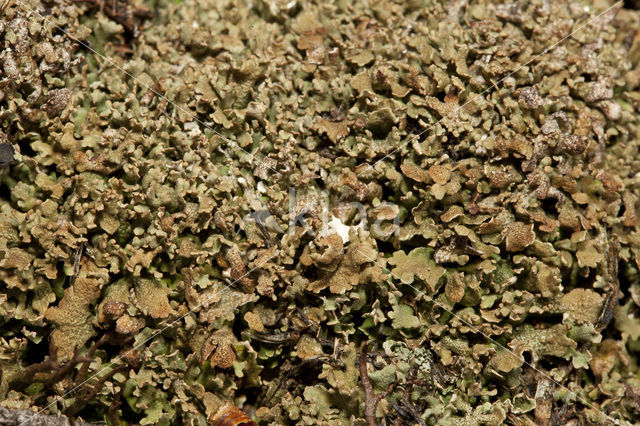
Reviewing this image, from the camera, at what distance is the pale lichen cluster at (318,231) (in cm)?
295

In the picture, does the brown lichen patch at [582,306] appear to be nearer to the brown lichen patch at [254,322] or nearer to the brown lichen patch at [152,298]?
the brown lichen patch at [254,322]

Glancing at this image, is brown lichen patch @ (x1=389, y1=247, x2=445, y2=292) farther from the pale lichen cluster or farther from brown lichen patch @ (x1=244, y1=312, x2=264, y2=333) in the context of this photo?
brown lichen patch @ (x1=244, y1=312, x2=264, y2=333)

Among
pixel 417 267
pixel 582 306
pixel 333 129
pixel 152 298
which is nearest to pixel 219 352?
pixel 152 298

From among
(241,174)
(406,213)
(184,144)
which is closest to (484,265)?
(406,213)

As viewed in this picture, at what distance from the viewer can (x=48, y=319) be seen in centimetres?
292

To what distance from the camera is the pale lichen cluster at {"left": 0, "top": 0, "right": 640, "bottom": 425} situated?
2.95 metres

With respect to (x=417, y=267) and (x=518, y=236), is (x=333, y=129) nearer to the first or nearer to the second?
(x=417, y=267)

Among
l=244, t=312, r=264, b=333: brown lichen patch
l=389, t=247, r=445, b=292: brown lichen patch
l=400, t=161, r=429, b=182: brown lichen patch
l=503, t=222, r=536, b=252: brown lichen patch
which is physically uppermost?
l=400, t=161, r=429, b=182: brown lichen patch

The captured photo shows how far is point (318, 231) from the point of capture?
311 centimetres

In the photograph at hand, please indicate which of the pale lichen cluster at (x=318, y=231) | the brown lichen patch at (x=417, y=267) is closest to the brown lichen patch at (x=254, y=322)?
the pale lichen cluster at (x=318, y=231)

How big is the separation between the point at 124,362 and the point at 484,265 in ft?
6.45

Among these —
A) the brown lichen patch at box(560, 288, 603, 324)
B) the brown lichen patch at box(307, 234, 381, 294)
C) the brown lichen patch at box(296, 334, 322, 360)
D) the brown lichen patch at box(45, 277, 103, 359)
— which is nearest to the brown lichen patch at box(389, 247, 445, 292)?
the brown lichen patch at box(307, 234, 381, 294)

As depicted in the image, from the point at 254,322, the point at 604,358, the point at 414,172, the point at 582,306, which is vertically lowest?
the point at 604,358

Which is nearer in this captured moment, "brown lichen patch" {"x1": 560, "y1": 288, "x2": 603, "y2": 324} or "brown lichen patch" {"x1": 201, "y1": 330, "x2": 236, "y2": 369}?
"brown lichen patch" {"x1": 201, "y1": 330, "x2": 236, "y2": 369}
